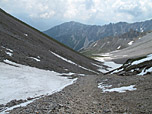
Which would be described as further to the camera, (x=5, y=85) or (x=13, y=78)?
(x=13, y=78)

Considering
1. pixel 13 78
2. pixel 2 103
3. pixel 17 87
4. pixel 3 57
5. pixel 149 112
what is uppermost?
pixel 3 57

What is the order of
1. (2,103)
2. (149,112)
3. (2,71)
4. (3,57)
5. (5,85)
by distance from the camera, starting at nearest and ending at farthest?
1. (149,112)
2. (2,103)
3. (5,85)
4. (2,71)
5. (3,57)

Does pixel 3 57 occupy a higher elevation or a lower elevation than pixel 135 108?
higher

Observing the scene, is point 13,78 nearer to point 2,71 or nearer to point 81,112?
point 2,71

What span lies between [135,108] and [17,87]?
53.9 feet

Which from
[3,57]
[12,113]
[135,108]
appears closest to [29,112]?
[12,113]

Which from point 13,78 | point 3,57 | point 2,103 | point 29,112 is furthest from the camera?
point 3,57

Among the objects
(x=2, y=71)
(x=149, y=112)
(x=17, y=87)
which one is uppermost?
(x=2, y=71)

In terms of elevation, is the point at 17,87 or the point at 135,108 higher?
the point at 17,87

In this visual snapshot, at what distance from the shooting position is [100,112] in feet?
31.5

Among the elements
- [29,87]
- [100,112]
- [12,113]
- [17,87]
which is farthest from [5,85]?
[100,112]

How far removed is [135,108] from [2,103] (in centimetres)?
1292

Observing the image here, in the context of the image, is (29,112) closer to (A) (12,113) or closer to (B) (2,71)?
(A) (12,113)

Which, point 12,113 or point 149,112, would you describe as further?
point 12,113
